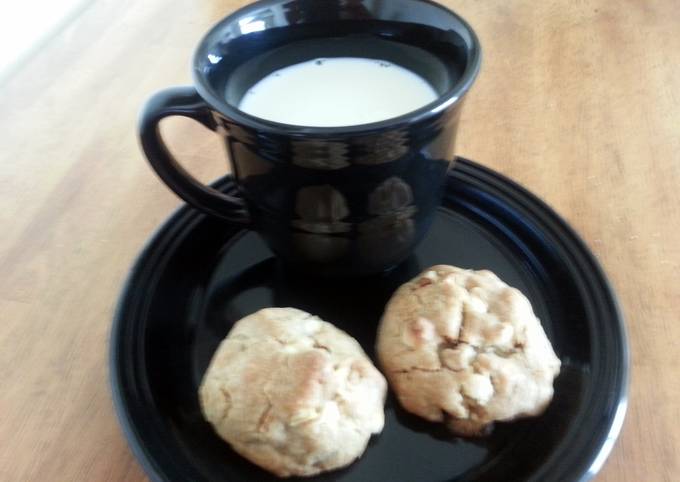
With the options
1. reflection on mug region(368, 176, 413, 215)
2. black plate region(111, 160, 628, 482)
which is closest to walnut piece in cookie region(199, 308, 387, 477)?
black plate region(111, 160, 628, 482)

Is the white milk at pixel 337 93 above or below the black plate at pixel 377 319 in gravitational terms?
above

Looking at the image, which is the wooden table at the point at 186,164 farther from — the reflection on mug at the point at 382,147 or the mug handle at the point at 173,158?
the reflection on mug at the point at 382,147

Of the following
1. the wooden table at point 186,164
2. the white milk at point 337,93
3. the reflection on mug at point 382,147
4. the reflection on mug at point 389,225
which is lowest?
the wooden table at point 186,164

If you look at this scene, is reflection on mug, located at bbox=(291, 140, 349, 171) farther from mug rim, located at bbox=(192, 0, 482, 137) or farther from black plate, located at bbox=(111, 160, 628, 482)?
black plate, located at bbox=(111, 160, 628, 482)

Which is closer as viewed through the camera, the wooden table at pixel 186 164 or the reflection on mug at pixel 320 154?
the reflection on mug at pixel 320 154

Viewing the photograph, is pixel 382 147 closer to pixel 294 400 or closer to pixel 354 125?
pixel 354 125

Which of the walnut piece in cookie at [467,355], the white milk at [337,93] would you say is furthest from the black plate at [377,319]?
the white milk at [337,93]

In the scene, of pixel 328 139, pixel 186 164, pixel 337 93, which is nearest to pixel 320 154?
pixel 328 139
